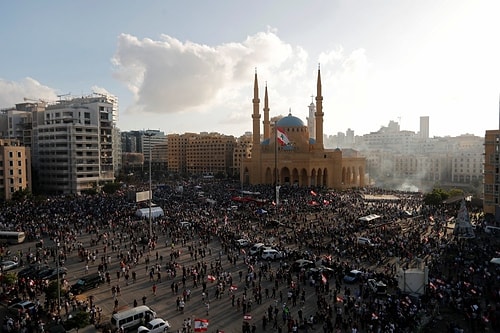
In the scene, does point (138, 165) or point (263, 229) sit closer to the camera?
point (263, 229)

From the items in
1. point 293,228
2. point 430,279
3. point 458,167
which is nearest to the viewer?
point 430,279

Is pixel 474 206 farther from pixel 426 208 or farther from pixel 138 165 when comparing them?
pixel 138 165

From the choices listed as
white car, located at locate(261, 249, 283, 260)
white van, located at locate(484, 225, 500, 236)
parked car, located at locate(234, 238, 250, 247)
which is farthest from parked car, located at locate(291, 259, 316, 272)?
→ white van, located at locate(484, 225, 500, 236)

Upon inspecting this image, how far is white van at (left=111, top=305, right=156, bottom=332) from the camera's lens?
664 inches

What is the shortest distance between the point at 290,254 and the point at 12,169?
4402 cm

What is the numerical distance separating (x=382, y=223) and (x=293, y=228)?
28.7ft

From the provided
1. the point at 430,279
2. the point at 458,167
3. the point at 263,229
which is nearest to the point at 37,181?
the point at 263,229

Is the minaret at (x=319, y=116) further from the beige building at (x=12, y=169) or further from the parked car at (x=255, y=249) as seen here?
the beige building at (x=12, y=169)

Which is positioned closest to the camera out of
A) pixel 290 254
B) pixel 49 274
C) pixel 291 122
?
pixel 49 274

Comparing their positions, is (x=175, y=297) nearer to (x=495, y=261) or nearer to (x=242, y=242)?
(x=242, y=242)

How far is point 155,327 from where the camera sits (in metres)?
16.6

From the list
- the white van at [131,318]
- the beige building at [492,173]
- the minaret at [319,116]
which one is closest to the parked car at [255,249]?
the white van at [131,318]

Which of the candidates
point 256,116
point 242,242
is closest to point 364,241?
point 242,242

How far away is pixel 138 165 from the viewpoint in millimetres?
126438
